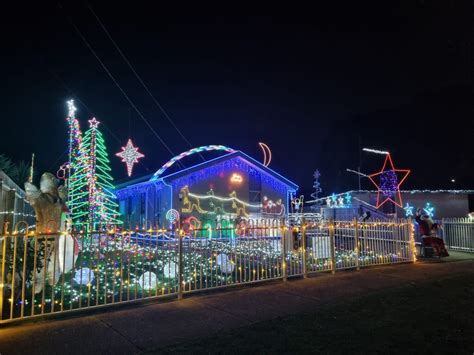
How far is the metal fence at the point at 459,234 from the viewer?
1602cm

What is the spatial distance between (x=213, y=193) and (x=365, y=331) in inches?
629

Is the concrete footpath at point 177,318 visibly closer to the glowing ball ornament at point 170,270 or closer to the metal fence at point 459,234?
the glowing ball ornament at point 170,270

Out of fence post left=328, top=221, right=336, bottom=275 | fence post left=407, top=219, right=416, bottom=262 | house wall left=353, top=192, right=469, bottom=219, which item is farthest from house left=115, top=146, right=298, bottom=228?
fence post left=328, top=221, right=336, bottom=275

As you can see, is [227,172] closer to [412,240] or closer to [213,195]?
[213,195]

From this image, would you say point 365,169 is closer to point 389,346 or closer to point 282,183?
point 282,183

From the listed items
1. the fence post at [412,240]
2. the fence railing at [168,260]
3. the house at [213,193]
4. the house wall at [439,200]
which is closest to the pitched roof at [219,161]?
the house at [213,193]

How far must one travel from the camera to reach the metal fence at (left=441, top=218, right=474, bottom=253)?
16016 mm

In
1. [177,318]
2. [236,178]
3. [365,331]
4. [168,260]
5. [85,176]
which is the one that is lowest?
[365,331]

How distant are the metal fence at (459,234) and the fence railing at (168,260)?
497 cm

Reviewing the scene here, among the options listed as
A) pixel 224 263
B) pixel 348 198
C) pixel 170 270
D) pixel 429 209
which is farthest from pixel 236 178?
pixel 429 209

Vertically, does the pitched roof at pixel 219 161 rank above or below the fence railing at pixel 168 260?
above

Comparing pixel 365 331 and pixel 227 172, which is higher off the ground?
pixel 227 172

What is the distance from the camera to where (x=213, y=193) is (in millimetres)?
21000

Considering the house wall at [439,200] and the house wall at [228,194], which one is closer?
the house wall at [228,194]
